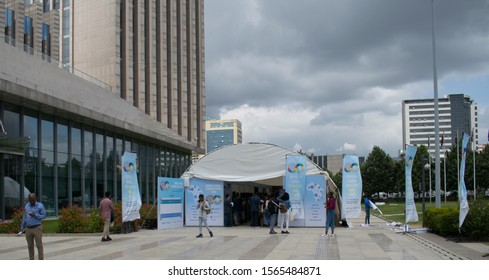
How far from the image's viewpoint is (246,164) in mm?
26781

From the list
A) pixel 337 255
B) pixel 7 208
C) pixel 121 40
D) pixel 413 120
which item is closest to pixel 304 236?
pixel 337 255

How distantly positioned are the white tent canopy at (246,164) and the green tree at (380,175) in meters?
66.3

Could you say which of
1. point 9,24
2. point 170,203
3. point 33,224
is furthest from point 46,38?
point 33,224

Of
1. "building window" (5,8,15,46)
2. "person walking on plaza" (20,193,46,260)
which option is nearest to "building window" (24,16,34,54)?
"building window" (5,8,15,46)

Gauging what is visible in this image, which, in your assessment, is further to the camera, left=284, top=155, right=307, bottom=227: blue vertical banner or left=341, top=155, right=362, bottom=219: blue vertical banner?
left=284, top=155, right=307, bottom=227: blue vertical banner

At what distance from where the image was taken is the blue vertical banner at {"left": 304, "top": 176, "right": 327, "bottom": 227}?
82.5 feet

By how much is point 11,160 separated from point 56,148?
428 cm

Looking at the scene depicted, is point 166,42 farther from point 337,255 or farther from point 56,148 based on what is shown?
point 337,255

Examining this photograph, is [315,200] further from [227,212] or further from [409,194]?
[409,194]

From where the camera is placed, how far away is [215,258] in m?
13.4

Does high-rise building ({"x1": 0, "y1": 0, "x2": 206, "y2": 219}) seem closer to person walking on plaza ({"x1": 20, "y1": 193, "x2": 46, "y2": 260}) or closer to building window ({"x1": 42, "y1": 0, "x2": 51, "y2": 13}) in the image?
building window ({"x1": 42, "y1": 0, "x2": 51, "y2": 13})

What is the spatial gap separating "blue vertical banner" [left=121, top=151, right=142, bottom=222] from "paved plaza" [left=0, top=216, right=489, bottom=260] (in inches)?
47.4

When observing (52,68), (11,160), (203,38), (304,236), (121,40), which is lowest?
(304,236)

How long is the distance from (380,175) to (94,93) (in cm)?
6130
